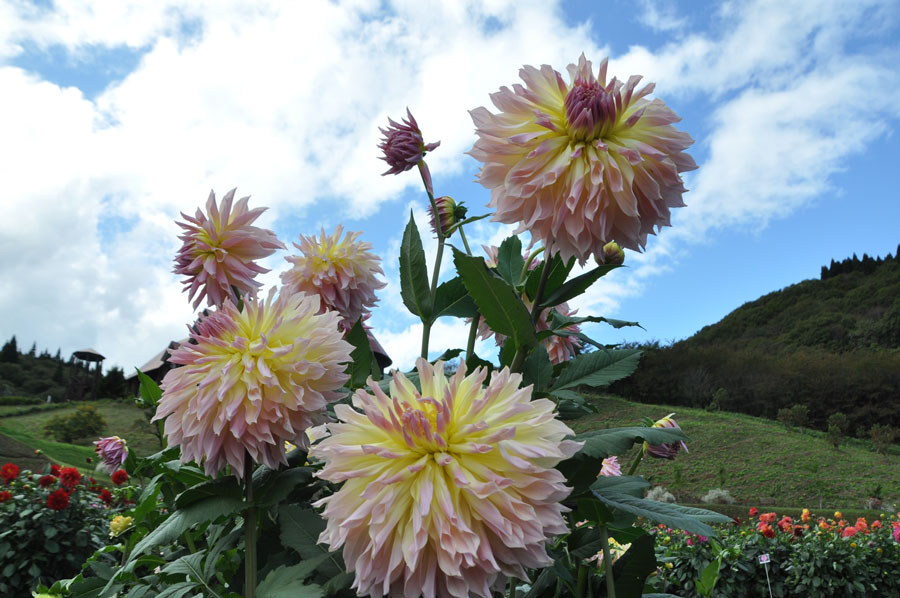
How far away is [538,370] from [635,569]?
361 millimetres

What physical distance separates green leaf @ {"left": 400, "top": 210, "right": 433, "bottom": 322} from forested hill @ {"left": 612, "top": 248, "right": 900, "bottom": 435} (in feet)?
64.6

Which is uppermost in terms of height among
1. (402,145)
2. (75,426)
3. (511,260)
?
(75,426)

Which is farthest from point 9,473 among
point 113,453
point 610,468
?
point 610,468

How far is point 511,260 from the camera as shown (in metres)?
1.00

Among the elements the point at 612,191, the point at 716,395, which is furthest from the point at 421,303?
the point at 716,395

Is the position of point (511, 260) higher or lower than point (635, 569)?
higher

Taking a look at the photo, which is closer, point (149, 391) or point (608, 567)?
point (608, 567)

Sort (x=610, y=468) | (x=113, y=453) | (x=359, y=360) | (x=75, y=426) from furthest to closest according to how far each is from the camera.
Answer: (x=75, y=426) < (x=113, y=453) < (x=610, y=468) < (x=359, y=360)

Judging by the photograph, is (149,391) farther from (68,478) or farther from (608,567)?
(68,478)

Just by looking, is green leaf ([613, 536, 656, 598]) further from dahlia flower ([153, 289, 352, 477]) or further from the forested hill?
the forested hill

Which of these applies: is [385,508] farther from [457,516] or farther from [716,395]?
[716,395]

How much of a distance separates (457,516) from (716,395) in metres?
23.3

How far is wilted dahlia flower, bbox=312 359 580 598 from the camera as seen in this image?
22.2 inches

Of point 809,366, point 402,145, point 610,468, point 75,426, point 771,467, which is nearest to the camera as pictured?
point 402,145
